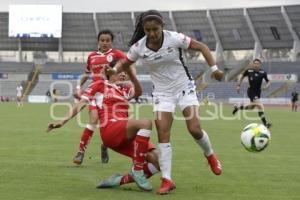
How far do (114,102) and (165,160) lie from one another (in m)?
1.23

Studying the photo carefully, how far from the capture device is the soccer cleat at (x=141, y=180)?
5.83m

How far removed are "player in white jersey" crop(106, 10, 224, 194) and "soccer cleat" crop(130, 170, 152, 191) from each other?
0.18m

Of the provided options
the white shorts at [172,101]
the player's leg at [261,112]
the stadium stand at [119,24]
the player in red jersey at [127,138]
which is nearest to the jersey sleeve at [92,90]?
the player in red jersey at [127,138]

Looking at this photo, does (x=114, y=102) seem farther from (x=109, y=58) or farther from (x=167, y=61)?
(x=109, y=58)

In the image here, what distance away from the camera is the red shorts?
6.12 metres

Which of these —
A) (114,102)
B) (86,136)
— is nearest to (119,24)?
(86,136)

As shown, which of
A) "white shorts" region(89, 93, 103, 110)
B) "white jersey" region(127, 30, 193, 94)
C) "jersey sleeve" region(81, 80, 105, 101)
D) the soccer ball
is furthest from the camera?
"jersey sleeve" region(81, 80, 105, 101)

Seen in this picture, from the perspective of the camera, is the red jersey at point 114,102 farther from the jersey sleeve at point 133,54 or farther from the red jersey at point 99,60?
the red jersey at point 99,60

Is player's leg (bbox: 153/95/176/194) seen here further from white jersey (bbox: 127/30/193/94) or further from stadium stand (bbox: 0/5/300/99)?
stadium stand (bbox: 0/5/300/99)

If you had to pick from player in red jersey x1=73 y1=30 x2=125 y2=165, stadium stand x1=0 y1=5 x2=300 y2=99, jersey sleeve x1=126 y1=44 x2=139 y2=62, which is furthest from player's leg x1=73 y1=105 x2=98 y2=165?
stadium stand x1=0 y1=5 x2=300 y2=99

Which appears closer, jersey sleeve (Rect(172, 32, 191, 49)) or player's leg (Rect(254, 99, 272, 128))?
jersey sleeve (Rect(172, 32, 191, 49))

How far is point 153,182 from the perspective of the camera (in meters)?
Answer: 6.52

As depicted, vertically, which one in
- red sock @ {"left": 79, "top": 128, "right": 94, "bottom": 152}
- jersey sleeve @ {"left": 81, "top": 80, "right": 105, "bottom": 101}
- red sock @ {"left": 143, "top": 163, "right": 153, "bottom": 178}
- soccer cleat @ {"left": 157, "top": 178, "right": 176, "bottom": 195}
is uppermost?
jersey sleeve @ {"left": 81, "top": 80, "right": 105, "bottom": 101}

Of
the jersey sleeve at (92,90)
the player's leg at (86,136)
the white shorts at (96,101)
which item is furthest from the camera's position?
the player's leg at (86,136)
